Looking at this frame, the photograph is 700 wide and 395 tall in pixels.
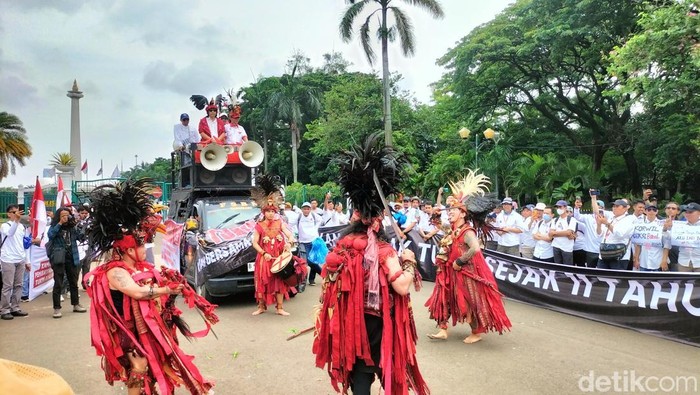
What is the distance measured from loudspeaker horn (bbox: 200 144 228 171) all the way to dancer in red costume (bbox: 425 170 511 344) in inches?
214

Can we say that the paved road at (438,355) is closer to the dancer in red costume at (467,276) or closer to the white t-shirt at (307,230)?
the dancer in red costume at (467,276)

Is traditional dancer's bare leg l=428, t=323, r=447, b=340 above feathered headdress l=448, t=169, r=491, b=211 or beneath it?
beneath

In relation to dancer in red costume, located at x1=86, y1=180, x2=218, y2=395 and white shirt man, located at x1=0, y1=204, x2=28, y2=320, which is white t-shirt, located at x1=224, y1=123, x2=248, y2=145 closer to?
white shirt man, located at x1=0, y1=204, x2=28, y2=320

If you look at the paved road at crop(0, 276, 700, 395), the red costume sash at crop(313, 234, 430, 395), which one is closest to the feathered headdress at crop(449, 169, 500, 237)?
the paved road at crop(0, 276, 700, 395)

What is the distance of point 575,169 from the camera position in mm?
22078

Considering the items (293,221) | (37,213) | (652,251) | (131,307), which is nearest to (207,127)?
(293,221)

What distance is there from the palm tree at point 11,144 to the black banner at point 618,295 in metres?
32.8

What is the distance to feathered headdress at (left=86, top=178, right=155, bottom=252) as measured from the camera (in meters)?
3.96

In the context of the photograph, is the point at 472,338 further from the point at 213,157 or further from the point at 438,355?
the point at 213,157

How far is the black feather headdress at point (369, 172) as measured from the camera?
142 inches

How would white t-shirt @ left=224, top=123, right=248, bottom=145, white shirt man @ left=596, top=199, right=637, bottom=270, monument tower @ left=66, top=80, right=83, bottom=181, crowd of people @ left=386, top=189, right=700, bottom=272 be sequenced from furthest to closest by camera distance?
monument tower @ left=66, top=80, right=83, bottom=181
white t-shirt @ left=224, top=123, right=248, bottom=145
white shirt man @ left=596, top=199, right=637, bottom=270
crowd of people @ left=386, top=189, right=700, bottom=272
